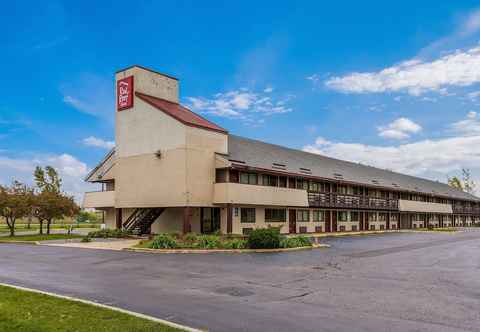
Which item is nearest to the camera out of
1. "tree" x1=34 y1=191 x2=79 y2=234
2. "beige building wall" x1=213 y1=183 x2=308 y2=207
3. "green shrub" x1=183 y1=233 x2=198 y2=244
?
"green shrub" x1=183 y1=233 x2=198 y2=244

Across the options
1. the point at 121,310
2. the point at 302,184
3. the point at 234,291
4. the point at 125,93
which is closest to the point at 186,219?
the point at 125,93

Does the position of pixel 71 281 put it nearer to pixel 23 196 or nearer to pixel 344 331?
pixel 344 331

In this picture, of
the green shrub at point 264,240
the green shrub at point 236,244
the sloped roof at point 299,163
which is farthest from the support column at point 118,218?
the green shrub at point 264,240

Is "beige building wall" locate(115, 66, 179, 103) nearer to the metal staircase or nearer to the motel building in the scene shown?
the motel building

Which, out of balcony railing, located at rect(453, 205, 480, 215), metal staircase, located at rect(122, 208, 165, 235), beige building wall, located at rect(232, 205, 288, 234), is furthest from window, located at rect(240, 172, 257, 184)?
balcony railing, located at rect(453, 205, 480, 215)

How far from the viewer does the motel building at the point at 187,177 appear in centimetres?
3216

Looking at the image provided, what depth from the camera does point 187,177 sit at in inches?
1225

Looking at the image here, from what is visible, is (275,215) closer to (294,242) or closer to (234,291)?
(294,242)

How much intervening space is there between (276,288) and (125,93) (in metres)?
27.4

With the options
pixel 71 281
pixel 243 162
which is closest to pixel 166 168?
pixel 243 162

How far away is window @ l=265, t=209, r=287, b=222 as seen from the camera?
3791 centimetres

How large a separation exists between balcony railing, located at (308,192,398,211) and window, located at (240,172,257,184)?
23.8 feet

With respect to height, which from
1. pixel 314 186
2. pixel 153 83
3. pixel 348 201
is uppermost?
pixel 153 83

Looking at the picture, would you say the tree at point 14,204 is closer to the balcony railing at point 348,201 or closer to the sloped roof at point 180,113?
the sloped roof at point 180,113
